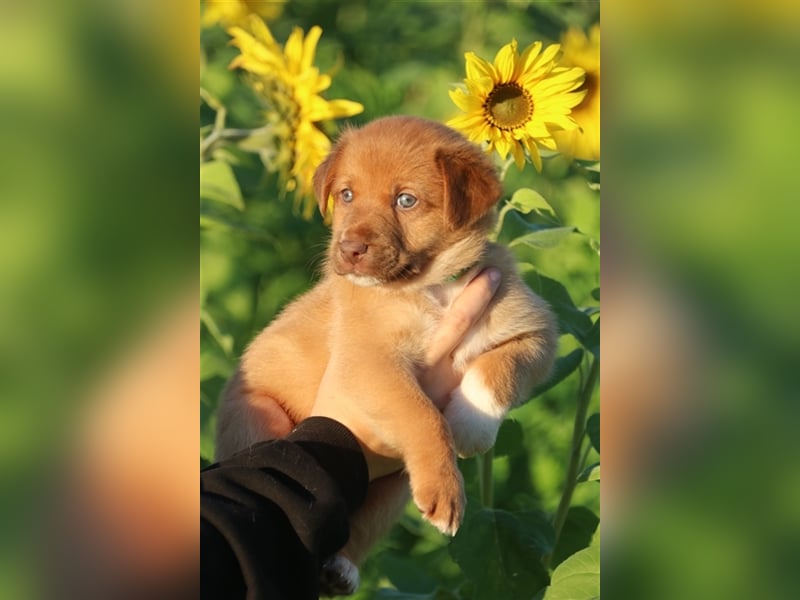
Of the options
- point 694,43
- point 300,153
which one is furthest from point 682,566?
point 300,153

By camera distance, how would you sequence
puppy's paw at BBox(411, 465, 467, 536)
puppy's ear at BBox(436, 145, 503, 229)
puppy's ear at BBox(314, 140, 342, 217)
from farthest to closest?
puppy's ear at BBox(314, 140, 342, 217) → puppy's ear at BBox(436, 145, 503, 229) → puppy's paw at BBox(411, 465, 467, 536)

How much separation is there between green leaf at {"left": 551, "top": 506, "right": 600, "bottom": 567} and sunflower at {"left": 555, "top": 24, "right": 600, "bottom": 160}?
1.02 m

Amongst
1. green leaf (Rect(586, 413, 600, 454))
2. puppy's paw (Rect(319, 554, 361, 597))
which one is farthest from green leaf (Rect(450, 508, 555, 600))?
puppy's paw (Rect(319, 554, 361, 597))

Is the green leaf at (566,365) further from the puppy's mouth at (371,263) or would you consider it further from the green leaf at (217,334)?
the green leaf at (217,334)

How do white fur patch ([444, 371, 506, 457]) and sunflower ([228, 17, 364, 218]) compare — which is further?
sunflower ([228, 17, 364, 218])

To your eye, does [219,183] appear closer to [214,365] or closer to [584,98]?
[214,365]

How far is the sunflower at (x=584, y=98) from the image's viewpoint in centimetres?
253

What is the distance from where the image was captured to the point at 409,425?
2002 mm

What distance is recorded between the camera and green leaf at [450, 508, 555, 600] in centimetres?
257

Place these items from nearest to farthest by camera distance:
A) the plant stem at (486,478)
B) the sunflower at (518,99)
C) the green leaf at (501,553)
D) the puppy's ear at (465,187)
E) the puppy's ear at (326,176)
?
1. the puppy's ear at (465,187)
2. the puppy's ear at (326,176)
3. the sunflower at (518,99)
4. the green leaf at (501,553)
5. the plant stem at (486,478)

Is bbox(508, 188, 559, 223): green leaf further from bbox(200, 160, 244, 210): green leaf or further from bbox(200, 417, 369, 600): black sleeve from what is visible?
bbox(200, 417, 369, 600): black sleeve

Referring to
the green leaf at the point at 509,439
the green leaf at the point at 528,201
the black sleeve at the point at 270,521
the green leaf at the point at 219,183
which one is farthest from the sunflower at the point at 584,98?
the black sleeve at the point at 270,521

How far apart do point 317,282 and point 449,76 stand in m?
0.72

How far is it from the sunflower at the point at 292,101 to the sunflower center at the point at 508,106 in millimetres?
394
